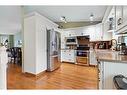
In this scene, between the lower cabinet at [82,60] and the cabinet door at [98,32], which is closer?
the cabinet door at [98,32]

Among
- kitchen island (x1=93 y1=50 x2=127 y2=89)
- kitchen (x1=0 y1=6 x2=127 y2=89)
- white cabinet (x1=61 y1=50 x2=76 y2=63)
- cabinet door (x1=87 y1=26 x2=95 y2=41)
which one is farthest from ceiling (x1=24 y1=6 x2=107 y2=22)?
kitchen island (x1=93 y1=50 x2=127 y2=89)

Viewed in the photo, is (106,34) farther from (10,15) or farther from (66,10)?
(10,15)

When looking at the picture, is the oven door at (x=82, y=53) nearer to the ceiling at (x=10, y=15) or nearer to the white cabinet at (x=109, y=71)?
the ceiling at (x=10, y=15)

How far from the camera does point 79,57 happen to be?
6309 millimetres

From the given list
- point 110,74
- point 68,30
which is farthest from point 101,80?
point 68,30

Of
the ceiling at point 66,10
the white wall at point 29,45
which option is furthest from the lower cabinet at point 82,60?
the white wall at point 29,45

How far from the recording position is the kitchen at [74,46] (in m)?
2.16

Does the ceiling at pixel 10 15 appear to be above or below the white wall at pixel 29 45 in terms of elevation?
above

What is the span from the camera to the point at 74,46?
23.3ft

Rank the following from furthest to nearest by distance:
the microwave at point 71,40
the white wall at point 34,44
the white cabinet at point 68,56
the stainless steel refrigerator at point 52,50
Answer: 1. the microwave at point 71,40
2. the white cabinet at point 68,56
3. the stainless steel refrigerator at point 52,50
4. the white wall at point 34,44

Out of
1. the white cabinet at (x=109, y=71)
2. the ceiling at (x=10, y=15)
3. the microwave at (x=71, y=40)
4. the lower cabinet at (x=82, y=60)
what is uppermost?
the ceiling at (x=10, y=15)

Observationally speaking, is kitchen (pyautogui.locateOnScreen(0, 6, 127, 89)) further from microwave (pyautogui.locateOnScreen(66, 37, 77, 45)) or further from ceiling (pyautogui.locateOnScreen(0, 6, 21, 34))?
ceiling (pyautogui.locateOnScreen(0, 6, 21, 34))
